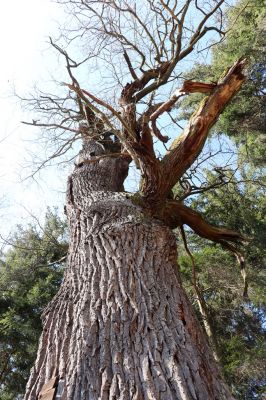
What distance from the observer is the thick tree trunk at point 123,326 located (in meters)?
2.13

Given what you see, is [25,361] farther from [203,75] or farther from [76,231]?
[203,75]

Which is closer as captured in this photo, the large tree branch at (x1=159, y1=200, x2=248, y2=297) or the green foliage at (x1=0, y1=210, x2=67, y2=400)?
the large tree branch at (x1=159, y1=200, x2=248, y2=297)

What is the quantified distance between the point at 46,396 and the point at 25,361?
27.3 feet

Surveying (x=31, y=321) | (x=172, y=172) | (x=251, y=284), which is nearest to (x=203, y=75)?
(x=251, y=284)

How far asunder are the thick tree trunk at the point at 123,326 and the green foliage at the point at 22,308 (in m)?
5.09

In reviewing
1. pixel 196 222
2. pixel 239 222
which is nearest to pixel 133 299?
pixel 196 222

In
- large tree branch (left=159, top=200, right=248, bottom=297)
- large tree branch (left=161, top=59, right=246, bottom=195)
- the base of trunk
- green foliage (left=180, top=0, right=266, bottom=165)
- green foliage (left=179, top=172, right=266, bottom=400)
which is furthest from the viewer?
green foliage (left=180, top=0, right=266, bottom=165)

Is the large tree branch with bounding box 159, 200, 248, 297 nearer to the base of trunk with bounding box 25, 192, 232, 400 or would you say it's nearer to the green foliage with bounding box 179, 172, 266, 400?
the base of trunk with bounding box 25, 192, 232, 400

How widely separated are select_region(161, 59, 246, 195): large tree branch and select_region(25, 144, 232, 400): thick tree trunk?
0.75m

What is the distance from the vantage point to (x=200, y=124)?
4.27 meters

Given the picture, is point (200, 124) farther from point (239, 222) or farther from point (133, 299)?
point (239, 222)

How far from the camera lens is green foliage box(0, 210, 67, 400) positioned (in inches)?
355

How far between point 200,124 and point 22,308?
7477 mm

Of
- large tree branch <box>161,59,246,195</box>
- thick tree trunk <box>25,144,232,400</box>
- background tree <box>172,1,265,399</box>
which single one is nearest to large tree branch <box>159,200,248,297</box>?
large tree branch <box>161,59,246,195</box>
